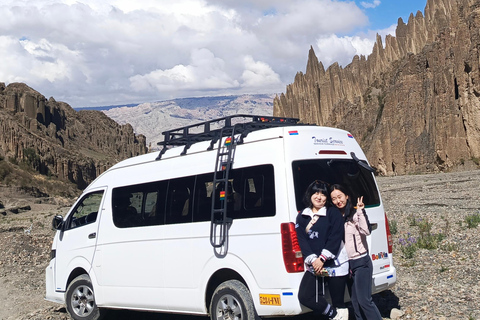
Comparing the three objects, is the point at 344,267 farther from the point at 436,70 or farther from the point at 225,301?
the point at 436,70

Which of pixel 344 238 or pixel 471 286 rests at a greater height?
pixel 344 238

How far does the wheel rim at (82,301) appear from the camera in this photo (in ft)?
27.7

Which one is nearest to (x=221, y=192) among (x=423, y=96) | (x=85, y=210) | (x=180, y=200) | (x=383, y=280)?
(x=180, y=200)

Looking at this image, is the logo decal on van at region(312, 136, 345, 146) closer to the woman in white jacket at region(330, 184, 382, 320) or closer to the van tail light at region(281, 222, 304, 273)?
the woman in white jacket at region(330, 184, 382, 320)

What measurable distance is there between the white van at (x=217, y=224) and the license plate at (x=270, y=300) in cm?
1

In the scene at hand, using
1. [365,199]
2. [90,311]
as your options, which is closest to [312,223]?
[365,199]

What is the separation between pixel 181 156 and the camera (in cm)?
747

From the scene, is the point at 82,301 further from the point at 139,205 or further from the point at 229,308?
the point at 229,308

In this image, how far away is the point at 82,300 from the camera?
858 cm

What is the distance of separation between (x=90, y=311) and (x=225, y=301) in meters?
3.20

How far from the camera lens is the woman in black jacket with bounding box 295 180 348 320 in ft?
18.0

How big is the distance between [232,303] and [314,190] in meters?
1.75

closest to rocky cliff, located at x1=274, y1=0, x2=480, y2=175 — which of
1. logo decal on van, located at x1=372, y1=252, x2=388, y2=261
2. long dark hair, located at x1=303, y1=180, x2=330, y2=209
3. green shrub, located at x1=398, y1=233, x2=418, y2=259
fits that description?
green shrub, located at x1=398, y1=233, x2=418, y2=259

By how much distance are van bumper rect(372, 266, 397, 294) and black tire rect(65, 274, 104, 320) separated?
14.7 feet
